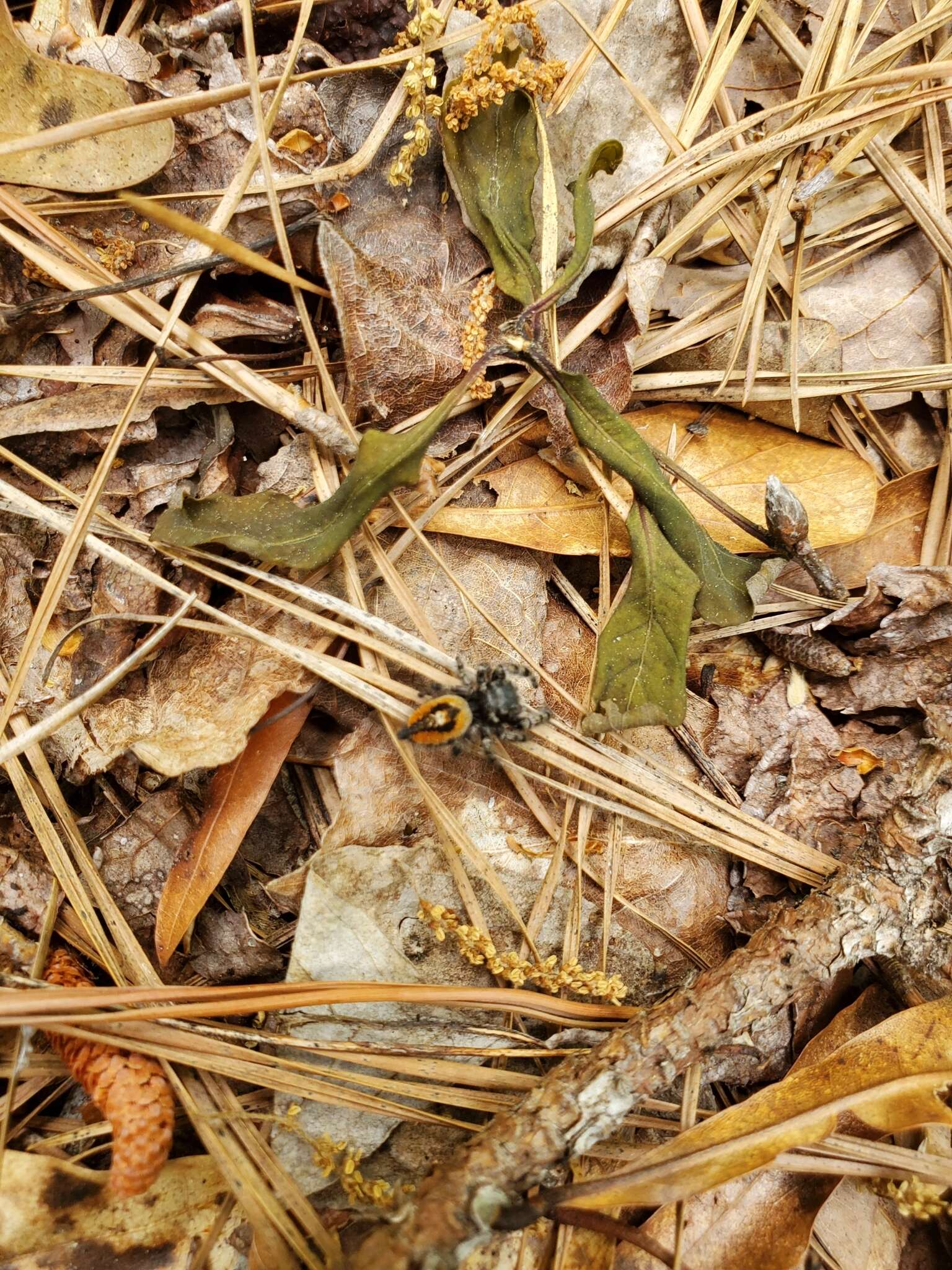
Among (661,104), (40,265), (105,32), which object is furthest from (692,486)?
(105,32)

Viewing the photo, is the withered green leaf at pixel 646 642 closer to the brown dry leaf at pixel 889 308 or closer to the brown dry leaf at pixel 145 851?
the brown dry leaf at pixel 889 308

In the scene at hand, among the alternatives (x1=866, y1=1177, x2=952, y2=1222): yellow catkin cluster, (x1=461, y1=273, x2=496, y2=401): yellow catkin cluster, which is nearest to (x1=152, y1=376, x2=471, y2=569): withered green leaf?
(x1=461, y1=273, x2=496, y2=401): yellow catkin cluster

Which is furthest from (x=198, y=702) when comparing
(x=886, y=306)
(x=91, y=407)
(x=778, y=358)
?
(x=886, y=306)

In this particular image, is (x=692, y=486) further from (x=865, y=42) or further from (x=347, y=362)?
(x=865, y=42)

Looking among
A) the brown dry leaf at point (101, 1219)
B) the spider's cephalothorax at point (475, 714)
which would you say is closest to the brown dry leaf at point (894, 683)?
the spider's cephalothorax at point (475, 714)

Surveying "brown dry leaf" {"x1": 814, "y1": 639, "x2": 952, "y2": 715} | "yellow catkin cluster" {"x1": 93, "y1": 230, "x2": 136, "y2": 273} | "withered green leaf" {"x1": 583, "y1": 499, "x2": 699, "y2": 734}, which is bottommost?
"brown dry leaf" {"x1": 814, "y1": 639, "x2": 952, "y2": 715}

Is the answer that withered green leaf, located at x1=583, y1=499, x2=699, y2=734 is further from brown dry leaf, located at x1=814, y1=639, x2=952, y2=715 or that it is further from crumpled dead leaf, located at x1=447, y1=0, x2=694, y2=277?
crumpled dead leaf, located at x1=447, y1=0, x2=694, y2=277
